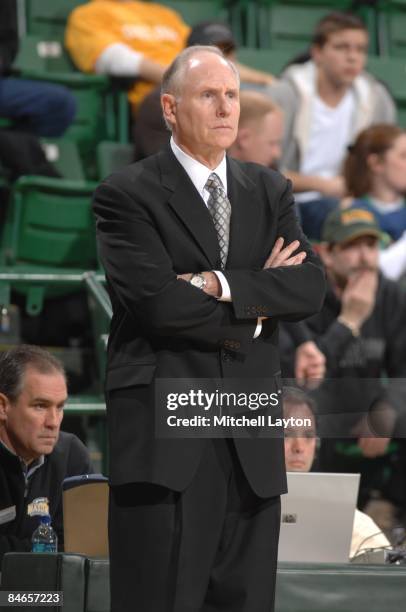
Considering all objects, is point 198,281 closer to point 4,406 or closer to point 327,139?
point 4,406

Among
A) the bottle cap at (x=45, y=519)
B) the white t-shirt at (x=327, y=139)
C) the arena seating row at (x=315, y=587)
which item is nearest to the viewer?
the arena seating row at (x=315, y=587)

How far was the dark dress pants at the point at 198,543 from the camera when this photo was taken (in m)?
2.38

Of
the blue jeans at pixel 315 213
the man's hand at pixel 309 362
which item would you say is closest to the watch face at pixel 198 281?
the man's hand at pixel 309 362

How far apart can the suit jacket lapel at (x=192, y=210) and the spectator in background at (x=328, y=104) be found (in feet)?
13.3

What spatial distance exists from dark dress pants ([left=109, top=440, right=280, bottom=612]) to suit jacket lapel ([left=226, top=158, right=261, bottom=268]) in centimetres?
39

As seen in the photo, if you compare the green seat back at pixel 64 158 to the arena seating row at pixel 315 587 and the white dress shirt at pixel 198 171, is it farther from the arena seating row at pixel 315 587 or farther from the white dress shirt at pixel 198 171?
the white dress shirt at pixel 198 171

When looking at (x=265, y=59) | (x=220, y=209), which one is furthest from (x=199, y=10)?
(x=220, y=209)

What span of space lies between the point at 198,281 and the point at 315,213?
382cm

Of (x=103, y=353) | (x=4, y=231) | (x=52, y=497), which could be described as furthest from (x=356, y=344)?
(x=52, y=497)

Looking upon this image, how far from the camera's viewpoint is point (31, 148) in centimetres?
602

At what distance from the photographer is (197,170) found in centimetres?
257

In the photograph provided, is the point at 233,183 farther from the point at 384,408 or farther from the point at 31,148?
the point at 31,148

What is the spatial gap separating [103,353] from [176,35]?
2880 mm

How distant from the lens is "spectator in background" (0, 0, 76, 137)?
624cm
